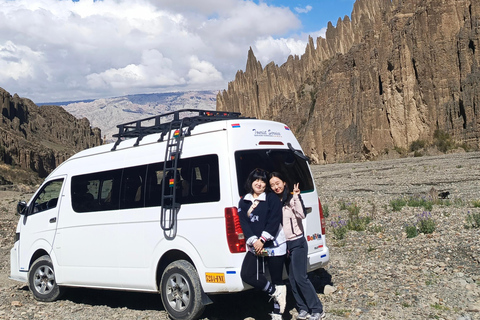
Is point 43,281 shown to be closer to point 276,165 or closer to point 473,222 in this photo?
point 276,165

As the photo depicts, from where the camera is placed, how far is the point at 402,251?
9.00m

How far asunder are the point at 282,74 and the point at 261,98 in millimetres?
11283

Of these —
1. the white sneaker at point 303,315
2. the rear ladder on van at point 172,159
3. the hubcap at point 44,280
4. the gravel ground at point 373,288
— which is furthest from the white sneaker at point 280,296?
the hubcap at point 44,280

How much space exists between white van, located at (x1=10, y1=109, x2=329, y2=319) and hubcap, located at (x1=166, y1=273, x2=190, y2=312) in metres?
0.01

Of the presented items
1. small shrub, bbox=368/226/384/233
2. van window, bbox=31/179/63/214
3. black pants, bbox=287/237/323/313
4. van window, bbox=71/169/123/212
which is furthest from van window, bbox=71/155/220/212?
small shrub, bbox=368/226/384/233

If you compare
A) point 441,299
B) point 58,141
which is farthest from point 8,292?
point 58,141

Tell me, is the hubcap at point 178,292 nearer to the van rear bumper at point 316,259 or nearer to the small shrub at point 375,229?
the van rear bumper at point 316,259

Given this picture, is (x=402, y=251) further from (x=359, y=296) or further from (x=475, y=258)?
(x=359, y=296)

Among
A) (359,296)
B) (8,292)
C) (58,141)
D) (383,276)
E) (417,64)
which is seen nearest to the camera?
(359,296)

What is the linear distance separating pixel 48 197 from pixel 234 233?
4417mm

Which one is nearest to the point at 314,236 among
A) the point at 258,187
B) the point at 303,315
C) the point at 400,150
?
the point at 303,315

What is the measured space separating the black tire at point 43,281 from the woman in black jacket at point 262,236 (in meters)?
4.16

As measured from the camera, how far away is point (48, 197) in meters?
8.38

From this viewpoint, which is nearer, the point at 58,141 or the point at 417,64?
the point at 417,64
